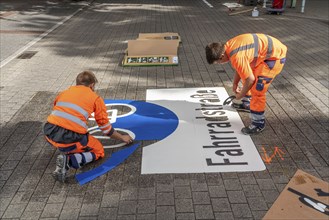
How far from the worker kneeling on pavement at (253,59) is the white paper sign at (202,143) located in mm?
415

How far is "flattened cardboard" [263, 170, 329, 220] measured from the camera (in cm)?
350

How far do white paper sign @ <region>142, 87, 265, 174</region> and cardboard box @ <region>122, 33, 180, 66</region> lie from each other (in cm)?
206

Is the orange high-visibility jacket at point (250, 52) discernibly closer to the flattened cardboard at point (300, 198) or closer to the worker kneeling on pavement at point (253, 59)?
the worker kneeling on pavement at point (253, 59)

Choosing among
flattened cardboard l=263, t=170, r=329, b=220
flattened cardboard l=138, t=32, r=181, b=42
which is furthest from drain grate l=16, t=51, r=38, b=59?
flattened cardboard l=263, t=170, r=329, b=220

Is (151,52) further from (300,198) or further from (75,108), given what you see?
(300,198)

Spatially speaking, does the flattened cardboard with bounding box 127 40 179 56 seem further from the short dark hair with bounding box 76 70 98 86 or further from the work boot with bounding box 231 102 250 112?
the short dark hair with bounding box 76 70 98 86

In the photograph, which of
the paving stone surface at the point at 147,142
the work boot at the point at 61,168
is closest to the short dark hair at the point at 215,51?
the paving stone surface at the point at 147,142

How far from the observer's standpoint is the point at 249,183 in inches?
157

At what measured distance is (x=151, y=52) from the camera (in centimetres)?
841

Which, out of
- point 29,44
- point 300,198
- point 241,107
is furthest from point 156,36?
point 300,198

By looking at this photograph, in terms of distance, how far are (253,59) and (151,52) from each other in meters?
4.21

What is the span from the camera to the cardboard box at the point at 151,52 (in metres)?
8.14

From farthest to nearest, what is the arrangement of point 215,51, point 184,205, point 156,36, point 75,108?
point 156,36
point 215,51
point 75,108
point 184,205

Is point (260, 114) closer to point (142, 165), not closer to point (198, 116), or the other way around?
point (198, 116)
